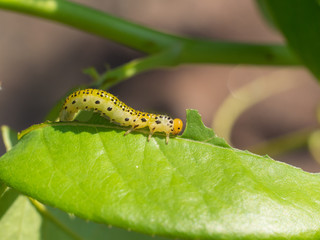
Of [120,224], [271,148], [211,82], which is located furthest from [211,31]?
[120,224]

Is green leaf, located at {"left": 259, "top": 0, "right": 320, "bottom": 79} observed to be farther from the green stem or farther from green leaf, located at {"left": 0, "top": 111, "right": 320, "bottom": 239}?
green leaf, located at {"left": 0, "top": 111, "right": 320, "bottom": 239}

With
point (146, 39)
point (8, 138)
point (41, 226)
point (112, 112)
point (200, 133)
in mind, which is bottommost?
point (41, 226)

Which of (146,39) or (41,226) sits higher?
(146,39)

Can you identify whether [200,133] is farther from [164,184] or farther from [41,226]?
[41,226]

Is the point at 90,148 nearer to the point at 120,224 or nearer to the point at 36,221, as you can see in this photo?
the point at 120,224

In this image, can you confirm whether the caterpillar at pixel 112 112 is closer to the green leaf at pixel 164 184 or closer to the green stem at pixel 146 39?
the green leaf at pixel 164 184

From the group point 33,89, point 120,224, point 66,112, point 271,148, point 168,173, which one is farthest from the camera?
point 33,89

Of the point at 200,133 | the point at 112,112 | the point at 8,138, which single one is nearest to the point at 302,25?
the point at 200,133
